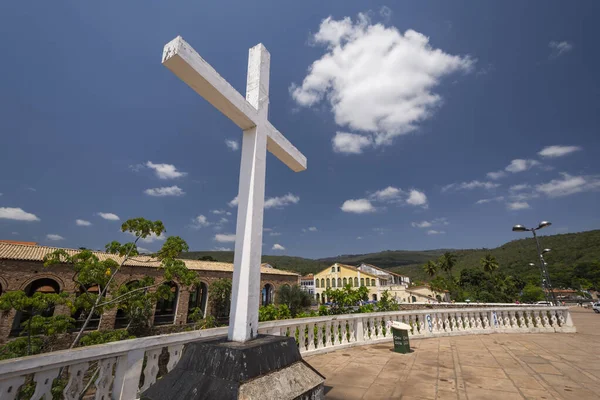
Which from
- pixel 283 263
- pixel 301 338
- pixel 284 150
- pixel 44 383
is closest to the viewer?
pixel 44 383

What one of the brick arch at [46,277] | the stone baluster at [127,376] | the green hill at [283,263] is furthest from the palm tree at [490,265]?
the brick arch at [46,277]

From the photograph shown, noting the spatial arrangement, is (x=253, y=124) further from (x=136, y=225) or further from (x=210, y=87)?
(x=136, y=225)

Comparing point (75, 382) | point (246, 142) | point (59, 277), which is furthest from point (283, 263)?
point (246, 142)

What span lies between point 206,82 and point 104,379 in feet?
9.53

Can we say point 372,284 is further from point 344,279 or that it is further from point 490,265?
→ point 490,265

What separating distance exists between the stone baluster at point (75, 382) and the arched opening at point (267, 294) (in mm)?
29884

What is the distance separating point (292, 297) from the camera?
29.6 metres

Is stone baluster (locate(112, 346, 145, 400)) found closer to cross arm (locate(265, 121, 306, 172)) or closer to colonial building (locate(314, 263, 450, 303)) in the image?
cross arm (locate(265, 121, 306, 172))

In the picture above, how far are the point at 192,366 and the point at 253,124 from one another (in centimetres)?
181

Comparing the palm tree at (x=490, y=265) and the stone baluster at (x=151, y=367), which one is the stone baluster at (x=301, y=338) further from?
the palm tree at (x=490, y=265)

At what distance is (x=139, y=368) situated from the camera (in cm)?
271

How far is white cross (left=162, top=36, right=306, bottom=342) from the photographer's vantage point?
1.75 meters

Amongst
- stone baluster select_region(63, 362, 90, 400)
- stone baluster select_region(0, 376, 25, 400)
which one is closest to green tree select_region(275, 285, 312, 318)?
stone baluster select_region(63, 362, 90, 400)

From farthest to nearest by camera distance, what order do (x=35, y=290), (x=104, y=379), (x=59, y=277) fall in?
(x=35, y=290), (x=59, y=277), (x=104, y=379)
